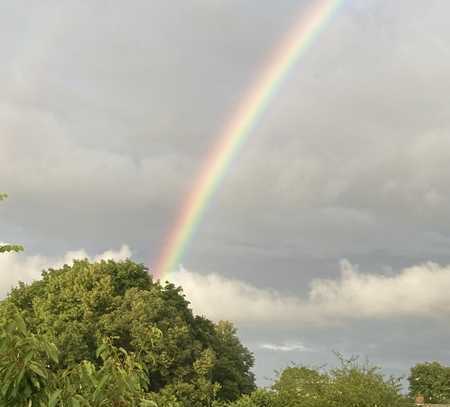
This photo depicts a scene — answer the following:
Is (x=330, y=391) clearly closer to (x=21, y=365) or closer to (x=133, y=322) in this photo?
(x=133, y=322)

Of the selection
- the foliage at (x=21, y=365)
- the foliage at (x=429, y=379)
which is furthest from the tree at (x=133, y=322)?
the foliage at (x=429, y=379)

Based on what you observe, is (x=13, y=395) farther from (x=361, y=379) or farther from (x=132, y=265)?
(x=132, y=265)

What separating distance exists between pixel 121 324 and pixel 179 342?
171 inches

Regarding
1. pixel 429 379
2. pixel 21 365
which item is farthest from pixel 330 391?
pixel 429 379

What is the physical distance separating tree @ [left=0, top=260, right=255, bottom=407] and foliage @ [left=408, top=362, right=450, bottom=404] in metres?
58.3

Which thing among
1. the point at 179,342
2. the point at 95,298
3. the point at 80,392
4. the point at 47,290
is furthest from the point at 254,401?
the point at 80,392

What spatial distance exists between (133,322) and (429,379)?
7460 centimetres

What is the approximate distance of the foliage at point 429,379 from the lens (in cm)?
10281

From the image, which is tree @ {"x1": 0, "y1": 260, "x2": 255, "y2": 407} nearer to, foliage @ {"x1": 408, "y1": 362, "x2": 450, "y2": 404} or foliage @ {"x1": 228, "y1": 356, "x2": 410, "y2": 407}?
foliage @ {"x1": 228, "y1": 356, "x2": 410, "y2": 407}

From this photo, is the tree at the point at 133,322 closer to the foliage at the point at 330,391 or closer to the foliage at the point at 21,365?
the foliage at the point at 330,391

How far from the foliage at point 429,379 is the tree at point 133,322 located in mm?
58262

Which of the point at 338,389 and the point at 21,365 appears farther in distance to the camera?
the point at 338,389

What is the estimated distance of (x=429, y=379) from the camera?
105 m

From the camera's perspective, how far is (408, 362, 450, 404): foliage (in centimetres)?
10281
